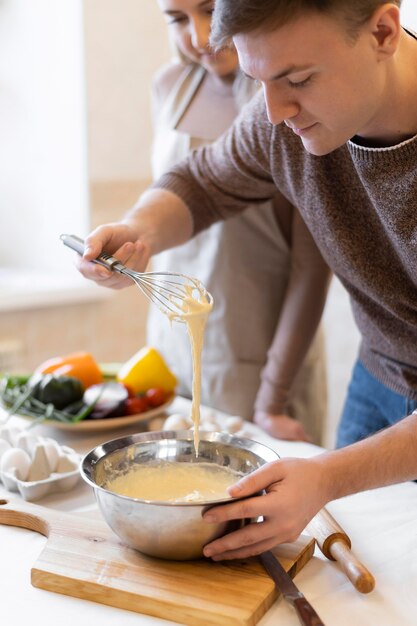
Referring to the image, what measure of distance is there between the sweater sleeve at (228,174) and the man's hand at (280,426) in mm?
484

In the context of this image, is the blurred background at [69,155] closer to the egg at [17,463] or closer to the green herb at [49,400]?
the green herb at [49,400]

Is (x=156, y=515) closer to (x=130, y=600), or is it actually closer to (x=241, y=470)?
(x=130, y=600)

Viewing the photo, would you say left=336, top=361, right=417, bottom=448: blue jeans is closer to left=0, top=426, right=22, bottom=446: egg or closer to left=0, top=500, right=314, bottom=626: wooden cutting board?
left=0, top=500, right=314, bottom=626: wooden cutting board

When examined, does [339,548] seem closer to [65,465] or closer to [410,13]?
[65,465]

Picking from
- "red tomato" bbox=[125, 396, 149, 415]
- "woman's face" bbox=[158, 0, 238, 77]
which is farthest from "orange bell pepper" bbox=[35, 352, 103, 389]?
"woman's face" bbox=[158, 0, 238, 77]

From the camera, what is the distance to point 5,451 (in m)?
1.41

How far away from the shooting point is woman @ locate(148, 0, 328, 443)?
6.01 ft

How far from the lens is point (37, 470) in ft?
4.40

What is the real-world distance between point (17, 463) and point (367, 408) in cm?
76

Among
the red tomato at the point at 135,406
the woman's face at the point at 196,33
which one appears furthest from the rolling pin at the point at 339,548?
the woman's face at the point at 196,33

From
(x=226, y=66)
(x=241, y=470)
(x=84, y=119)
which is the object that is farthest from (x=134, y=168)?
(x=241, y=470)

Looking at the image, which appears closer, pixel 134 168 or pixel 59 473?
pixel 59 473

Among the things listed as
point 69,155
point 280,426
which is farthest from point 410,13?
point 69,155

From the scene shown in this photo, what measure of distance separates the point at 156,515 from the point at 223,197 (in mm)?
811
